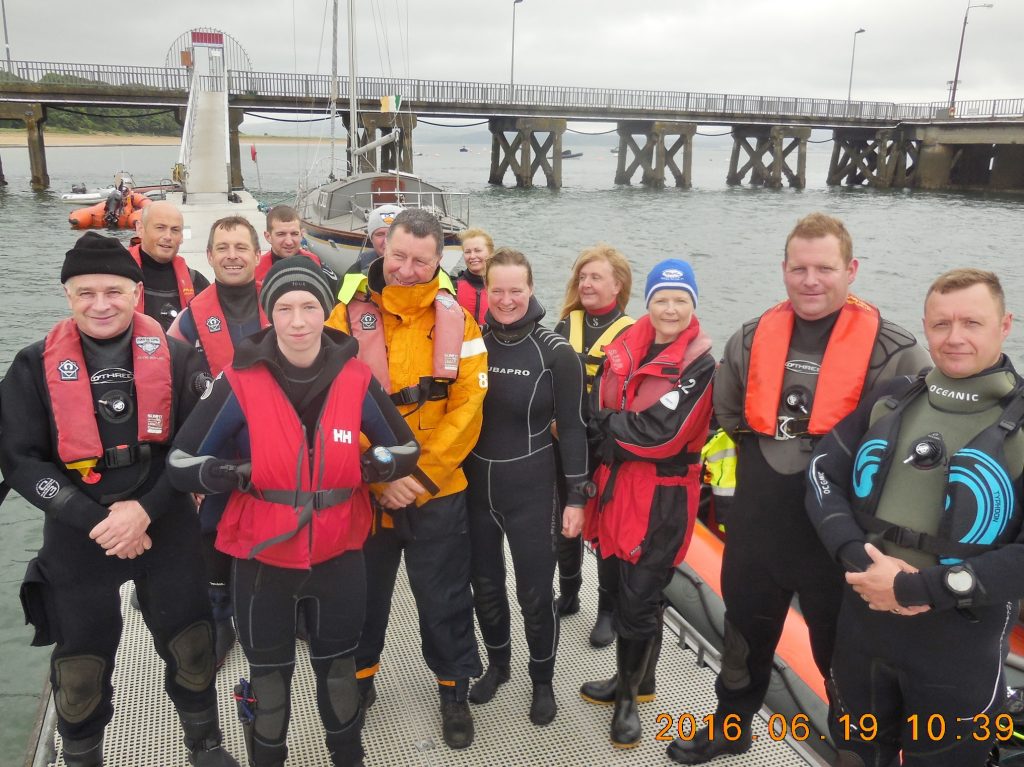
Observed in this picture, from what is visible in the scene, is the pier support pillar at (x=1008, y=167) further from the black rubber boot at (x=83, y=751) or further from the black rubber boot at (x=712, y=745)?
the black rubber boot at (x=83, y=751)

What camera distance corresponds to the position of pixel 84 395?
2.21 meters

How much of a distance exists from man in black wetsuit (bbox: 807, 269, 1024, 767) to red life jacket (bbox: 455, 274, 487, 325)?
2.88m

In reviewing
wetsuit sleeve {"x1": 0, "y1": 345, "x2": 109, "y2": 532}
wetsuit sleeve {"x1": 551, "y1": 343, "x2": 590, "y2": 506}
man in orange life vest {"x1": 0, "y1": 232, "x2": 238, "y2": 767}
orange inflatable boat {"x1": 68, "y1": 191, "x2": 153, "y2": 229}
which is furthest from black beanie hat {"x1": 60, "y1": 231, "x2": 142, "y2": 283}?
orange inflatable boat {"x1": 68, "y1": 191, "x2": 153, "y2": 229}

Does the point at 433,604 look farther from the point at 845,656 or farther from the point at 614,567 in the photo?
the point at 845,656

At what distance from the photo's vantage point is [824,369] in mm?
2266

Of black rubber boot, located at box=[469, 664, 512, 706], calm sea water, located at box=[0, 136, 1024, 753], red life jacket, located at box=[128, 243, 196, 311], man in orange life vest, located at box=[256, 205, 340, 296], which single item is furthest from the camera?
calm sea water, located at box=[0, 136, 1024, 753]

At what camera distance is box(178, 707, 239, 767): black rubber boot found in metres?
2.47

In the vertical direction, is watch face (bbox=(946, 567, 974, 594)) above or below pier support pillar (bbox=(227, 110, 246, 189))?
below

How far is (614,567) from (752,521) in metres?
0.82

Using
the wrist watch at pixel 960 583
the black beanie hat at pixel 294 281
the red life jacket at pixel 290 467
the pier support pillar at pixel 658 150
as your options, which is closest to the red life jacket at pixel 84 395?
the red life jacket at pixel 290 467

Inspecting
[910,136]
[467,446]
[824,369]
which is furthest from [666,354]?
[910,136]

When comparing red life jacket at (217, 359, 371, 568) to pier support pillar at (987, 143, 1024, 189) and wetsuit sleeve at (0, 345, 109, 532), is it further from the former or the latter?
pier support pillar at (987, 143, 1024, 189)
